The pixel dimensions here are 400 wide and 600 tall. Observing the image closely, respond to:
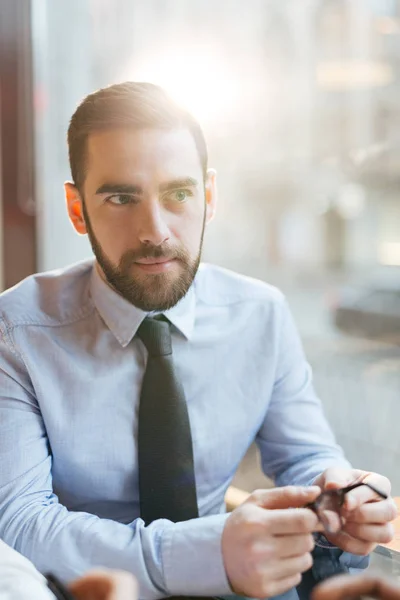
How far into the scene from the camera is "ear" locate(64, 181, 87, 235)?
109cm

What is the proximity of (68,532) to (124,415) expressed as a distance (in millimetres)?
207

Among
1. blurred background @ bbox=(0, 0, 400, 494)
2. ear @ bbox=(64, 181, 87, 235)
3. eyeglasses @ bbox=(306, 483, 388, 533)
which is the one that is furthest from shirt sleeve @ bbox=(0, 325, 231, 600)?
blurred background @ bbox=(0, 0, 400, 494)

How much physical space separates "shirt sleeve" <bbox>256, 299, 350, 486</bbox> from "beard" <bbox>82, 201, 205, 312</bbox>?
0.30 metres

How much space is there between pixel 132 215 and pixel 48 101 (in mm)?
1601

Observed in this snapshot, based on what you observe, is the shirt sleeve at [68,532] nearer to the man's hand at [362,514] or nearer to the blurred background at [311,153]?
the man's hand at [362,514]

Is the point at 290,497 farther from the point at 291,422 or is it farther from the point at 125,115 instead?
the point at 125,115

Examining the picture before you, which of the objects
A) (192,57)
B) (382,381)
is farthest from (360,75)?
(382,381)

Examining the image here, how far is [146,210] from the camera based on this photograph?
995mm

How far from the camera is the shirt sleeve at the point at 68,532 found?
0.93 m

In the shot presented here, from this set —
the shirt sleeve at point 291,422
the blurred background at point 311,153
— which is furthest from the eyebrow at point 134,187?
the blurred background at point 311,153

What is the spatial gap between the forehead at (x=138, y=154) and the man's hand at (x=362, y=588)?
0.57 m

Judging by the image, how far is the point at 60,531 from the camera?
99cm

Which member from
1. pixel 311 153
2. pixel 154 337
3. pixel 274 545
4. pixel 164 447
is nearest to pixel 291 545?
pixel 274 545

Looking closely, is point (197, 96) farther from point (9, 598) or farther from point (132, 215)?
point (9, 598)
